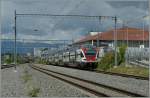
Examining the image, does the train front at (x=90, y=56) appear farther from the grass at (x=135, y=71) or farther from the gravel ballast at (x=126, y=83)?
the gravel ballast at (x=126, y=83)

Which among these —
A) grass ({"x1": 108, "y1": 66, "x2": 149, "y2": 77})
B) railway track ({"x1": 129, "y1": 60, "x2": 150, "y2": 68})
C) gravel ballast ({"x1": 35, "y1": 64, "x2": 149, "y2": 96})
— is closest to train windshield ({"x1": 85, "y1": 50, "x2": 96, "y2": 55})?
grass ({"x1": 108, "y1": 66, "x2": 149, "y2": 77})

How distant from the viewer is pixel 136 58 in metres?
47.8

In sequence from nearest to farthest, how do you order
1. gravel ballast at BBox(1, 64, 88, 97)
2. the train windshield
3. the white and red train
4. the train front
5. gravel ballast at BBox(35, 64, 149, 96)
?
gravel ballast at BBox(1, 64, 88, 97) → gravel ballast at BBox(35, 64, 149, 96) → the train front → the white and red train → the train windshield

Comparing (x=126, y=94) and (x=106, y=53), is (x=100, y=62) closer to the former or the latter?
(x=106, y=53)

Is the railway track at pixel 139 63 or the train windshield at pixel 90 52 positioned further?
the train windshield at pixel 90 52

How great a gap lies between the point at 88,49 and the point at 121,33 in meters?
55.2

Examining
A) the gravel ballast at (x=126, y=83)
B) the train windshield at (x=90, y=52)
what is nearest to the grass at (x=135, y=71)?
the train windshield at (x=90, y=52)

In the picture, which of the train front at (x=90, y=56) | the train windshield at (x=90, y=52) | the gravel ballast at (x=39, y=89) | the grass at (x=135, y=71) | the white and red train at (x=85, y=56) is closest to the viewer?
the gravel ballast at (x=39, y=89)

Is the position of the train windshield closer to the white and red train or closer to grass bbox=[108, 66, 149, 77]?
the white and red train

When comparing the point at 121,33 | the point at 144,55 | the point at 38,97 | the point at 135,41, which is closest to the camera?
the point at 38,97

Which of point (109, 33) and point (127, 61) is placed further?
point (109, 33)

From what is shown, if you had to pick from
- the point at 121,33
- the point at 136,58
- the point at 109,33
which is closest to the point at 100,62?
the point at 136,58

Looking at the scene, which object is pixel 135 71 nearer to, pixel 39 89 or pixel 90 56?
pixel 90 56

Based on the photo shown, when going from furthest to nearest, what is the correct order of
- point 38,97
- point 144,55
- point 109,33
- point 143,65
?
point 109,33 → point 144,55 → point 143,65 → point 38,97
